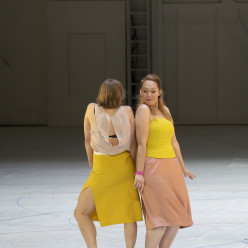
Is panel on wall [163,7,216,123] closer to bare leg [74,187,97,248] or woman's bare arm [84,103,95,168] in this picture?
woman's bare arm [84,103,95,168]

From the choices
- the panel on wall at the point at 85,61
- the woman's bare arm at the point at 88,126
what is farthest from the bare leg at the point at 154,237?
the panel on wall at the point at 85,61

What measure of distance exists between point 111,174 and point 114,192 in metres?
0.12

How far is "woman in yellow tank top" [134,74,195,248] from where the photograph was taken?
3.77 m

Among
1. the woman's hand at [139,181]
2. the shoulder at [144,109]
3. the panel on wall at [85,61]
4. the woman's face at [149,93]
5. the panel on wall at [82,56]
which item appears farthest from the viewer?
the panel on wall at [85,61]

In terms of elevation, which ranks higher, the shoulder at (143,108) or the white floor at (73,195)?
the shoulder at (143,108)

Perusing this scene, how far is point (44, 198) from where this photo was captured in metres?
6.75

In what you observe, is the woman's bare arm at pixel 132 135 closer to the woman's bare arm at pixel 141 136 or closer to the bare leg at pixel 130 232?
the woman's bare arm at pixel 141 136

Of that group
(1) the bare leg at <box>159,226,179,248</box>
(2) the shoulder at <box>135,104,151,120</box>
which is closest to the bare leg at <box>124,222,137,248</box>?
(1) the bare leg at <box>159,226,179,248</box>

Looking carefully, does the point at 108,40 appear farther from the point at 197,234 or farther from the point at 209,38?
the point at 197,234

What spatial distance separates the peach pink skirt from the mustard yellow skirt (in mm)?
95

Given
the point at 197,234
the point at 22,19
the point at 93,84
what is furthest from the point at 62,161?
the point at 22,19

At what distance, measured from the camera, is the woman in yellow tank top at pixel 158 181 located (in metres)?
3.77

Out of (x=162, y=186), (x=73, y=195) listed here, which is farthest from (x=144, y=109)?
(x=73, y=195)

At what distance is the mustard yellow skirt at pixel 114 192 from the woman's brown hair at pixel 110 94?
34cm
